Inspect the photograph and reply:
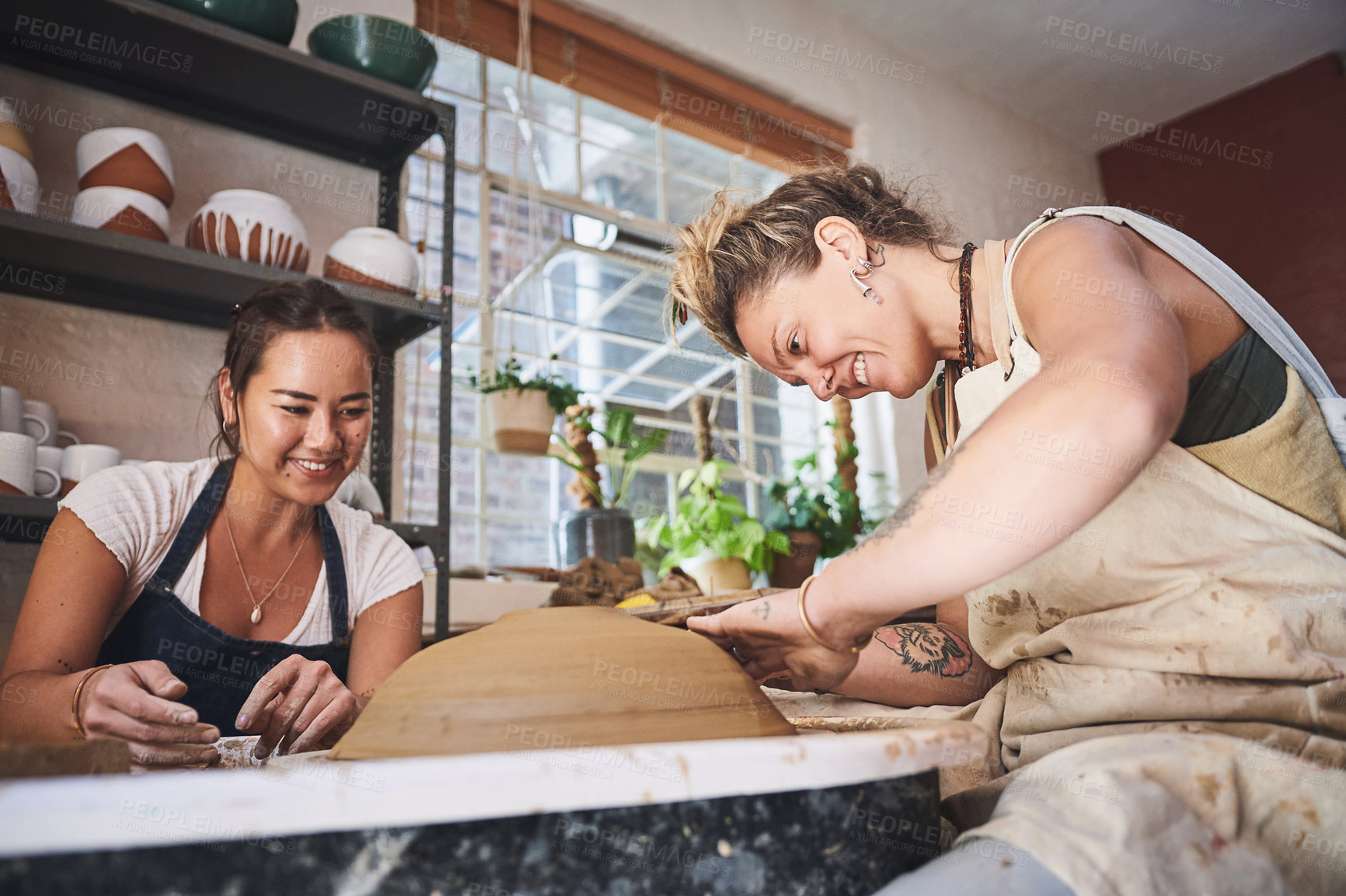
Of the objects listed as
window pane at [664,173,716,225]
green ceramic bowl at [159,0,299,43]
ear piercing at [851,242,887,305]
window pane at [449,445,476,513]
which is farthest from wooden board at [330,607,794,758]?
window pane at [664,173,716,225]

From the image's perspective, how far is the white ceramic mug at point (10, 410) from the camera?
1620 millimetres

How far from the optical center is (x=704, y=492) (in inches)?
109

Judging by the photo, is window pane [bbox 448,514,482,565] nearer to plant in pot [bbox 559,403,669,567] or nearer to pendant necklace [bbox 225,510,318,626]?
plant in pot [bbox 559,403,669,567]

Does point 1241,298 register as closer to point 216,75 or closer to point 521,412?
point 521,412

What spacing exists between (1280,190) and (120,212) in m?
5.05

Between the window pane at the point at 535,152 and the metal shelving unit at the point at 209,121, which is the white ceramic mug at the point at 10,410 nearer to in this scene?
the metal shelving unit at the point at 209,121

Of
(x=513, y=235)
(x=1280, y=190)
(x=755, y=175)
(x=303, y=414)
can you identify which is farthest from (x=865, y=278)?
(x=1280, y=190)

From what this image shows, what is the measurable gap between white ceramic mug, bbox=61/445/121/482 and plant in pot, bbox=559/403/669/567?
4.10 ft

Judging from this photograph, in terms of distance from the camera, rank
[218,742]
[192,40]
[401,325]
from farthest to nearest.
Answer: [401,325], [192,40], [218,742]

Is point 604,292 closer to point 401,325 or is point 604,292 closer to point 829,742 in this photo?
point 401,325

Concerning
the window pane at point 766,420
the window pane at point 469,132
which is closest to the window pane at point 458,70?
the window pane at point 469,132

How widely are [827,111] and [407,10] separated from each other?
1923mm

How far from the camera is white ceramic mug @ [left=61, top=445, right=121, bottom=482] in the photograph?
1.68m

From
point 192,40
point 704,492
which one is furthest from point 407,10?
point 704,492
